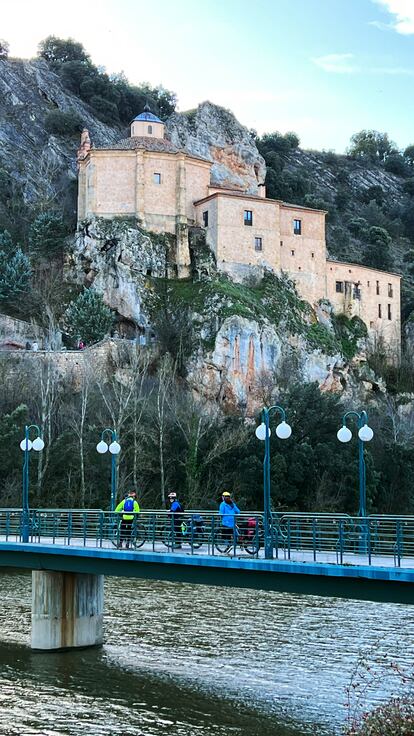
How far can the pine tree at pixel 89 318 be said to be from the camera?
74875 mm

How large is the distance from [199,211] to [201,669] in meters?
61.0

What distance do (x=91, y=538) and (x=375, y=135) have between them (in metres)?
145

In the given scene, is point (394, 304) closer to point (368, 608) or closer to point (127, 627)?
point (368, 608)

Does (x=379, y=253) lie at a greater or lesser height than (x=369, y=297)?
greater

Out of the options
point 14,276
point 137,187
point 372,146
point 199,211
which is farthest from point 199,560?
point 372,146

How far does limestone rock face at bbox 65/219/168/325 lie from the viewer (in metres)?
79.2

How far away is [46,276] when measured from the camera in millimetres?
82125

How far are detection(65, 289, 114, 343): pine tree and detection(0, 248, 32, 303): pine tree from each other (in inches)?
207

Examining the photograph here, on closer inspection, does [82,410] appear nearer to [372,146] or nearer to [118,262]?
[118,262]

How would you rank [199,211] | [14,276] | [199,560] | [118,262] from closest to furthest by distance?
[199,560] < [118,262] < [14,276] < [199,211]

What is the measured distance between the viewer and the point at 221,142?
103 metres

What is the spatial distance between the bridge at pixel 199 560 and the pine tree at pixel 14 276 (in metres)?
45.1

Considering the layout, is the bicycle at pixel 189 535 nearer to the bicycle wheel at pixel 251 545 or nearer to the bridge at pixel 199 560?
the bridge at pixel 199 560

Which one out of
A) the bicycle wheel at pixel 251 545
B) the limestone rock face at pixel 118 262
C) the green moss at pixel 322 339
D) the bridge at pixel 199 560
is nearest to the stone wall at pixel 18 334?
the limestone rock face at pixel 118 262
